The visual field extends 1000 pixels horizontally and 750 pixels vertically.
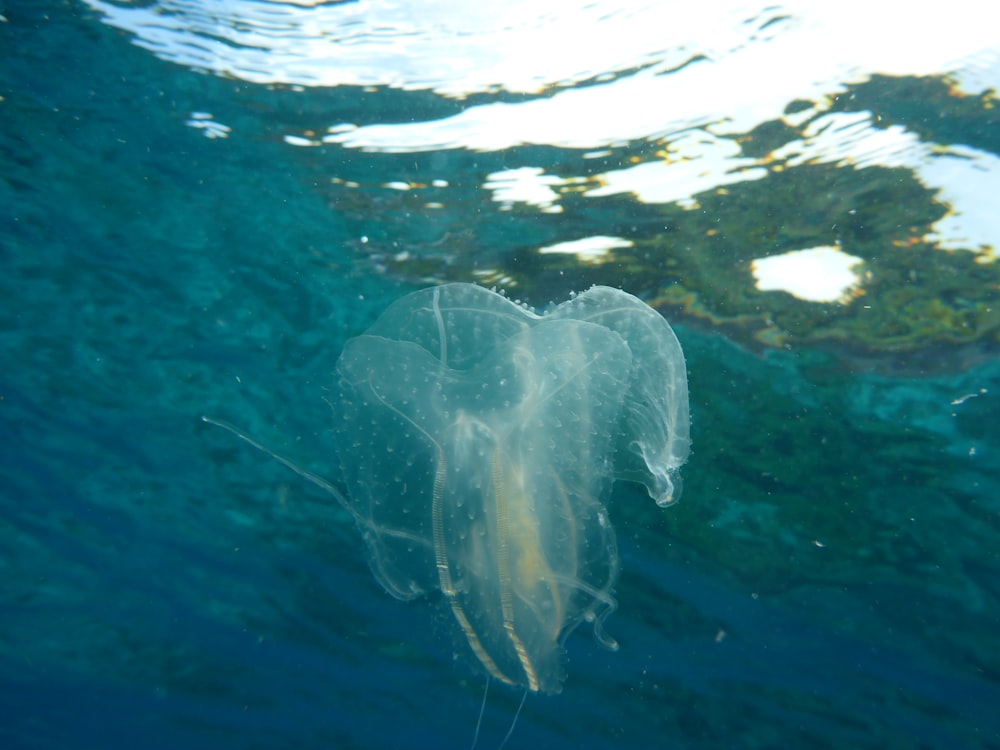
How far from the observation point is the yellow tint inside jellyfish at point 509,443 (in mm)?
4598

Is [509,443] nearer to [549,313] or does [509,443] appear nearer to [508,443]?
[508,443]

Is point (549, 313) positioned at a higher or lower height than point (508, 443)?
higher

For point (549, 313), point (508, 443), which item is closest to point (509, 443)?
point (508, 443)

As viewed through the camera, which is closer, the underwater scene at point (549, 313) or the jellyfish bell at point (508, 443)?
the jellyfish bell at point (508, 443)

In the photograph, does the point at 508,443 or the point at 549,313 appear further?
the point at 549,313

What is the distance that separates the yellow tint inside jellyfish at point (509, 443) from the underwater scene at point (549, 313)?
0.02 m

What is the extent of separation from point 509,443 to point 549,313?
972mm

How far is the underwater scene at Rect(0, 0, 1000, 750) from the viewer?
15.5 feet

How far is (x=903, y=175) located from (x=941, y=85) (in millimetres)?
799

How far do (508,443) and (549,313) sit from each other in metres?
0.97

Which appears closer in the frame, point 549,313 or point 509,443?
point 509,443

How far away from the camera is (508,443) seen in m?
4.60

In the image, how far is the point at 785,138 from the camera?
5363mm

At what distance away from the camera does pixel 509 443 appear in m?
4.60
